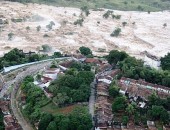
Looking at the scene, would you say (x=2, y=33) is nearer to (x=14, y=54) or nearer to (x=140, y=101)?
(x=14, y=54)

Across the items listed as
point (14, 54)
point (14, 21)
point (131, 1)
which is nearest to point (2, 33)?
point (14, 21)

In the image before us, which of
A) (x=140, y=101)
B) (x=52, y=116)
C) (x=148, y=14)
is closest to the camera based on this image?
(x=52, y=116)

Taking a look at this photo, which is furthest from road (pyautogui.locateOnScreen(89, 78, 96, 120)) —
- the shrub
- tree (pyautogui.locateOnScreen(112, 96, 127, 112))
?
the shrub

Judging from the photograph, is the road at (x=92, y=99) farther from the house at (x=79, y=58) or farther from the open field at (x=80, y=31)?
the open field at (x=80, y=31)

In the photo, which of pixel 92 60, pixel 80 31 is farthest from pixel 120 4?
pixel 92 60

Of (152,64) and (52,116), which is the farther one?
(152,64)

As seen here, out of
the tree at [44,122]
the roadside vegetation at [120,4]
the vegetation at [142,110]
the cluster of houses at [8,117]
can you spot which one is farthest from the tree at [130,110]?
the roadside vegetation at [120,4]
